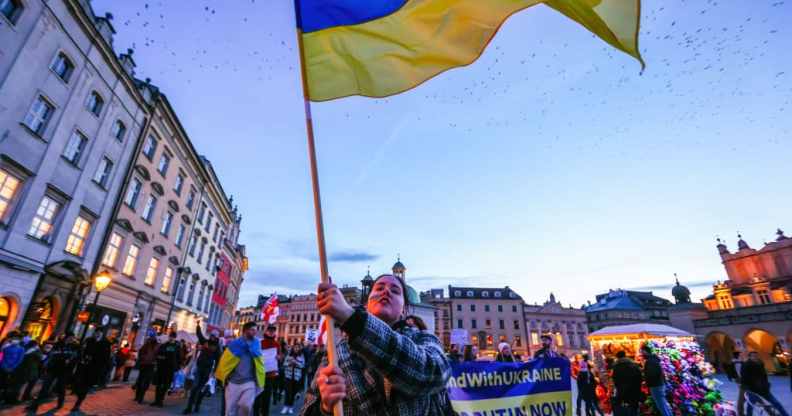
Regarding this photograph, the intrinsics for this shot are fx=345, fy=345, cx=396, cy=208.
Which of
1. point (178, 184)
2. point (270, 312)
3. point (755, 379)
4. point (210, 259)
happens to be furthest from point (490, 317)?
point (755, 379)

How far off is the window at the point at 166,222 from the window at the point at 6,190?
10998 mm

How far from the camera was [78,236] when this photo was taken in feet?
54.8

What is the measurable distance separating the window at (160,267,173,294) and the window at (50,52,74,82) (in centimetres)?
1401

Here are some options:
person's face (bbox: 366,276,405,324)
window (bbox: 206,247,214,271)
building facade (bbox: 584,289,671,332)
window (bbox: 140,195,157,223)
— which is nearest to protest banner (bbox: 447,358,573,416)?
person's face (bbox: 366,276,405,324)

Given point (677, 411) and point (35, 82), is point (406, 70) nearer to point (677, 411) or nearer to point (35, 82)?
point (677, 411)

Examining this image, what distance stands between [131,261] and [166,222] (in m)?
4.62

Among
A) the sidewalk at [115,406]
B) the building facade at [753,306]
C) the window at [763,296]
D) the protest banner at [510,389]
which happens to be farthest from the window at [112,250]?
the window at [763,296]

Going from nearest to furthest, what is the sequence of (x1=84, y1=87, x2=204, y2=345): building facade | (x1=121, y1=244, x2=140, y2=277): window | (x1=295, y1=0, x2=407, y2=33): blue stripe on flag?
(x1=295, y1=0, x2=407, y2=33): blue stripe on flag, (x1=84, y1=87, x2=204, y2=345): building facade, (x1=121, y1=244, x2=140, y2=277): window

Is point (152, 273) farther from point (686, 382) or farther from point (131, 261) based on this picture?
point (686, 382)

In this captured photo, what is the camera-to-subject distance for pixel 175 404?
1090 centimetres

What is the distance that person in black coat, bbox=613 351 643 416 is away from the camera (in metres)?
8.58

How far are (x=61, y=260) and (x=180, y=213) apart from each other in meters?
11.8

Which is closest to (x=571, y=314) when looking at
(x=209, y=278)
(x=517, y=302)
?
(x=517, y=302)

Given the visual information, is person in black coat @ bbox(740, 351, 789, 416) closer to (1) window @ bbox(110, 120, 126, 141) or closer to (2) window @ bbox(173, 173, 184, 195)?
(1) window @ bbox(110, 120, 126, 141)
